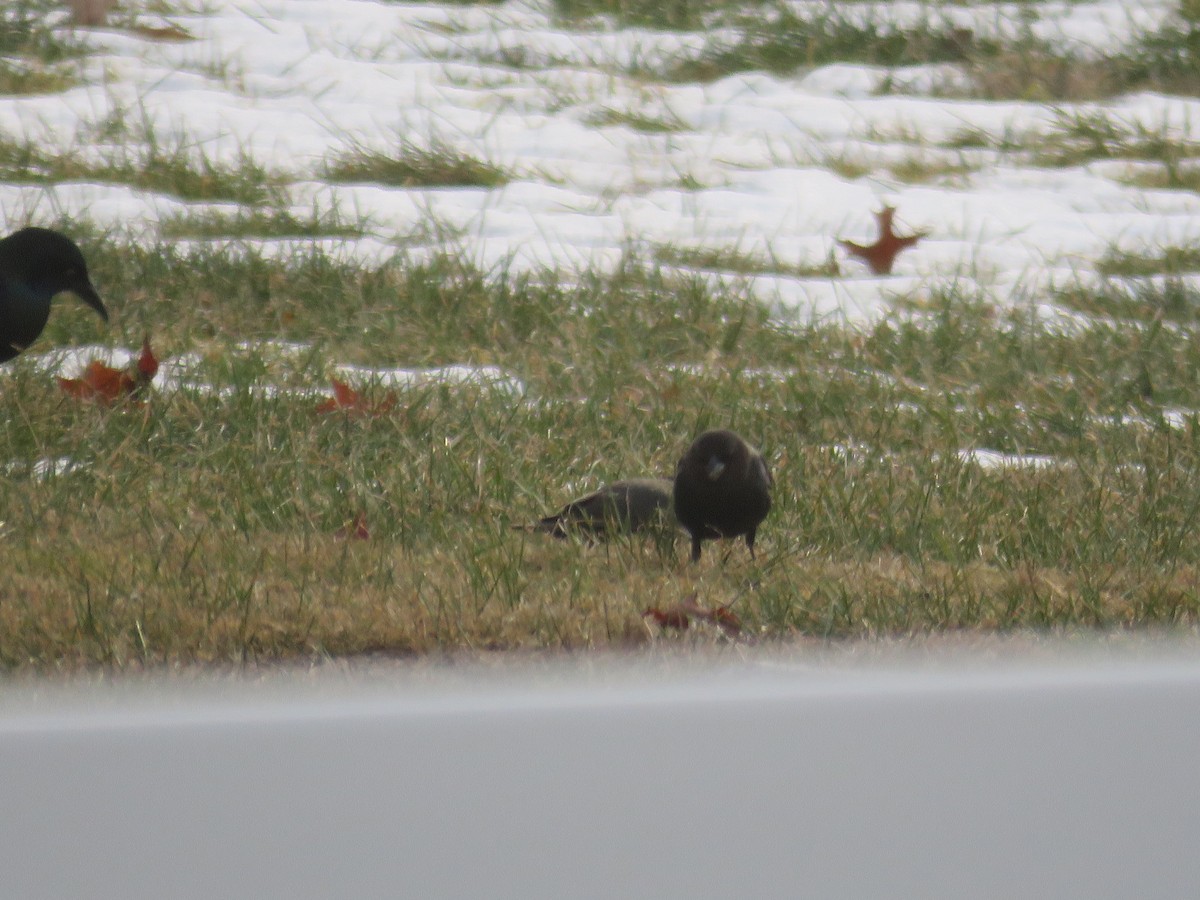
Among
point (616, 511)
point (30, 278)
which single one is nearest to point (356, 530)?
point (616, 511)

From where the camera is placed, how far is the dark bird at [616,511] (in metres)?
3.79

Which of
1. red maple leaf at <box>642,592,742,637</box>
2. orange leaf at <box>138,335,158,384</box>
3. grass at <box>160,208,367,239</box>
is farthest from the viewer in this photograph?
grass at <box>160,208,367,239</box>

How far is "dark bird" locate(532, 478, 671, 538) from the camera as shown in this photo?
3793 millimetres

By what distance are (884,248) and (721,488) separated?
322cm

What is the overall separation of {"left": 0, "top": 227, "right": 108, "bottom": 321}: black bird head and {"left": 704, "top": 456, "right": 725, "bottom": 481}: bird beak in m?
2.16

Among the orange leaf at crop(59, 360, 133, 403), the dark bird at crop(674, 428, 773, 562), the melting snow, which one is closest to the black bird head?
the orange leaf at crop(59, 360, 133, 403)

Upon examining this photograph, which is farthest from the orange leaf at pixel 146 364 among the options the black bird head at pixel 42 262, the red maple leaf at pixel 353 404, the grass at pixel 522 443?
the red maple leaf at pixel 353 404

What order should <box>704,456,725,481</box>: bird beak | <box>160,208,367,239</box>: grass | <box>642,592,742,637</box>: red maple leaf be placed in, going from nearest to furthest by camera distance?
1. <box>642,592,742,637</box>: red maple leaf
2. <box>704,456,725,481</box>: bird beak
3. <box>160,208,367,239</box>: grass

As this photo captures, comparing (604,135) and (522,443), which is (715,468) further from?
(604,135)

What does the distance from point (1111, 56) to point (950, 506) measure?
5128 millimetres

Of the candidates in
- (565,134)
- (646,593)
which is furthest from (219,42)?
(646,593)

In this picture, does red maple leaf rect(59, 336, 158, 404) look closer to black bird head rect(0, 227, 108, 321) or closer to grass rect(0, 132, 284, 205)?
black bird head rect(0, 227, 108, 321)

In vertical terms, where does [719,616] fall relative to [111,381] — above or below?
below

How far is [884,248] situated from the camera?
21.4 ft
